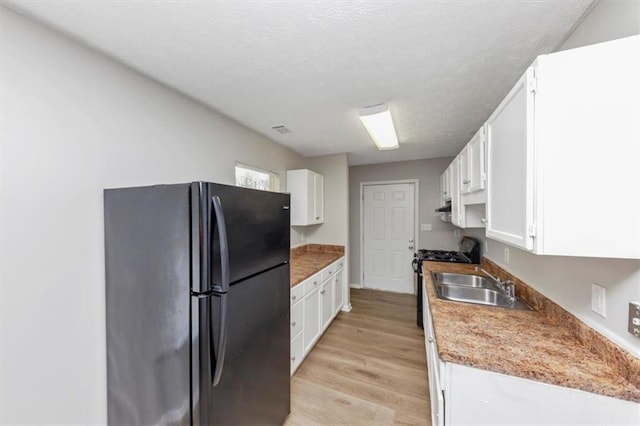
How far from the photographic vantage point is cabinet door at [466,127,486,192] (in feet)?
5.18

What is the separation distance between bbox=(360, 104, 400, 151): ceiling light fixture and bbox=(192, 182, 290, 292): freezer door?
3.52 ft

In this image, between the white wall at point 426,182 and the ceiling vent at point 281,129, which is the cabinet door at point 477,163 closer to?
the ceiling vent at point 281,129

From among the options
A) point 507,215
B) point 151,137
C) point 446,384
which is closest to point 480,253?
point 507,215

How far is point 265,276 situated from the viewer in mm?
1496

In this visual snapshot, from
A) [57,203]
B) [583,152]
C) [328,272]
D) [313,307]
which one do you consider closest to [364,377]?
[313,307]

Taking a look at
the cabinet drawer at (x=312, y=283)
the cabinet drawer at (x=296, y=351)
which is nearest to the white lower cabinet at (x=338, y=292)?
the cabinet drawer at (x=312, y=283)

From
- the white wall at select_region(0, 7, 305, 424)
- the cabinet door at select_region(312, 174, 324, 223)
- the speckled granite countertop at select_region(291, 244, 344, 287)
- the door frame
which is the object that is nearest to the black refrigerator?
the white wall at select_region(0, 7, 305, 424)

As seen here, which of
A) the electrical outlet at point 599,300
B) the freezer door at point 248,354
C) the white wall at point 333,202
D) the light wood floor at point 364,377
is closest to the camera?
the electrical outlet at point 599,300

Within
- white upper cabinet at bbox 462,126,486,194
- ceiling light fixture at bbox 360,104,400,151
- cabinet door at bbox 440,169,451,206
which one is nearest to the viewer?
white upper cabinet at bbox 462,126,486,194

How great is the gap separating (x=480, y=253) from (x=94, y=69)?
12.4 feet

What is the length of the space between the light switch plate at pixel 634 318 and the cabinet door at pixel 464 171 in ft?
3.87

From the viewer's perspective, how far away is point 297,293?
2293mm

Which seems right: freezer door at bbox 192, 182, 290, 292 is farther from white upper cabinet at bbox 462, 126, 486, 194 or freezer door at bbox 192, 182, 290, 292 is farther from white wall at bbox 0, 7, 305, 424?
white upper cabinet at bbox 462, 126, 486, 194

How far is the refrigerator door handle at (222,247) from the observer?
3.77 ft
